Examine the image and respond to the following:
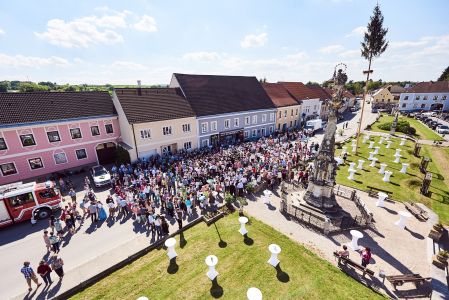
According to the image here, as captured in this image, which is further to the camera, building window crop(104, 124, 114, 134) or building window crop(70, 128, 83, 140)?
building window crop(104, 124, 114, 134)

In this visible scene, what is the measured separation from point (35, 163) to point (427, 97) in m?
98.5

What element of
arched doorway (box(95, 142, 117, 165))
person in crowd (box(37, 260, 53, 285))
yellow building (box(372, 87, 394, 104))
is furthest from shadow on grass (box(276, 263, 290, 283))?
yellow building (box(372, 87, 394, 104))

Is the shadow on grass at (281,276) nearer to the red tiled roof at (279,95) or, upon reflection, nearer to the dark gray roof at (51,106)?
the dark gray roof at (51,106)

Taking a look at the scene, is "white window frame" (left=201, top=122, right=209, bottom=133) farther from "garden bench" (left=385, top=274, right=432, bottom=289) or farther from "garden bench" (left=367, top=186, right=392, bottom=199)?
"garden bench" (left=385, top=274, right=432, bottom=289)

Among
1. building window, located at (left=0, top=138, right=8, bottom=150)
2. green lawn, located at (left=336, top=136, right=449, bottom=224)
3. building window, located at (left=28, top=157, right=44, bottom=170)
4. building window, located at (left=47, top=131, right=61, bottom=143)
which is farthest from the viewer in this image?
building window, located at (left=47, top=131, right=61, bottom=143)

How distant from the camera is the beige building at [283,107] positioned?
1630 inches

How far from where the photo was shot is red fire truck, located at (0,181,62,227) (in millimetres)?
14148

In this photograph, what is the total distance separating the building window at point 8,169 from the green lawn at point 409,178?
3229 centimetres

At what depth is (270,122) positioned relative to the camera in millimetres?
39875

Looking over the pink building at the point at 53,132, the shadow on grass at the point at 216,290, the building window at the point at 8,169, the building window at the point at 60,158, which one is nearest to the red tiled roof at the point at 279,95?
the pink building at the point at 53,132

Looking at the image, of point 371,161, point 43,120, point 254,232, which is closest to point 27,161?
point 43,120

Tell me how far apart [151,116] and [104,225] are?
14.2m

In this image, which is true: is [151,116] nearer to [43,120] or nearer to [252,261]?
[43,120]

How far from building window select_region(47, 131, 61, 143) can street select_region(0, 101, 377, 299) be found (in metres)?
10.5
